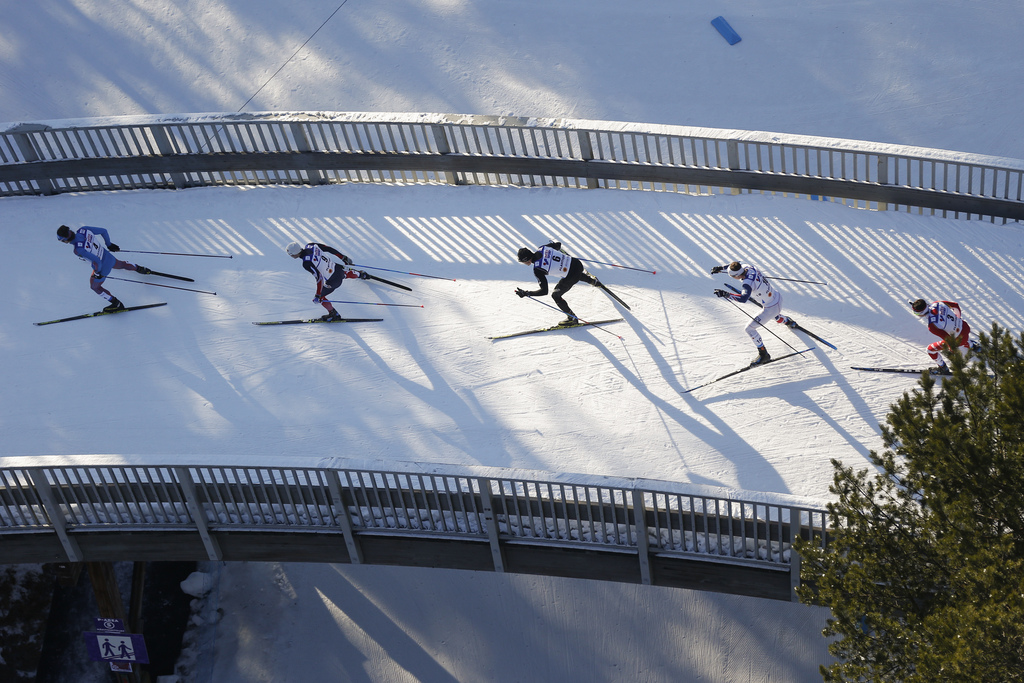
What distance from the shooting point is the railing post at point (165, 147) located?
1733 cm

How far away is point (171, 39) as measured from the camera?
25.6 metres

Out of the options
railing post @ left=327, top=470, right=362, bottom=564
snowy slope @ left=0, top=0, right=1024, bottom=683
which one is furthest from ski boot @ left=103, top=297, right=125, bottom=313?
railing post @ left=327, top=470, right=362, bottom=564

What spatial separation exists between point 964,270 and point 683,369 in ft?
13.2

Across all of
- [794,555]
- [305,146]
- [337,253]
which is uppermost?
[305,146]

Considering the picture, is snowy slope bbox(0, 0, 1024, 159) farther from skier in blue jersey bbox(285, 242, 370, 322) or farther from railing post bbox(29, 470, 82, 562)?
railing post bbox(29, 470, 82, 562)

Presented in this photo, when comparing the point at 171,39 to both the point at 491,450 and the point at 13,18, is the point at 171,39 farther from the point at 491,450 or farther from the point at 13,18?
the point at 491,450

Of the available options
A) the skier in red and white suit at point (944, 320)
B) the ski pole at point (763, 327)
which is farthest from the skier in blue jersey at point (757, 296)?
the skier in red and white suit at point (944, 320)

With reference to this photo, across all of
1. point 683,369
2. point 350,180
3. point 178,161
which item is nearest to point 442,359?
point 683,369

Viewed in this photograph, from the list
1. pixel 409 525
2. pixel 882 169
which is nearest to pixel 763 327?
pixel 882 169

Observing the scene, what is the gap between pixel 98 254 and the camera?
51.3ft

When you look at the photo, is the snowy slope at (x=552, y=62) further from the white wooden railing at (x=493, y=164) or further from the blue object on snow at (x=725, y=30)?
the white wooden railing at (x=493, y=164)

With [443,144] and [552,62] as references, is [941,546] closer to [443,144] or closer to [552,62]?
[443,144]

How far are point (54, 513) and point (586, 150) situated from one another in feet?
28.6

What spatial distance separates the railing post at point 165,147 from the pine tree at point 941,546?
11.9 m
